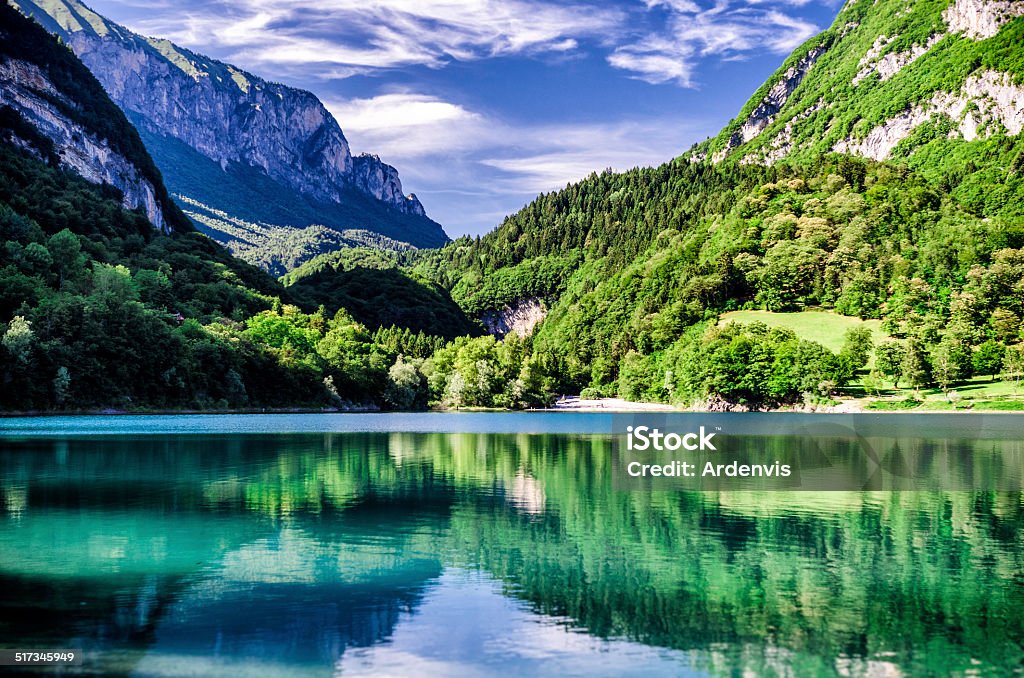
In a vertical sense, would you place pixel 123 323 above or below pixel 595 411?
above

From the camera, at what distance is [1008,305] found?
170 meters

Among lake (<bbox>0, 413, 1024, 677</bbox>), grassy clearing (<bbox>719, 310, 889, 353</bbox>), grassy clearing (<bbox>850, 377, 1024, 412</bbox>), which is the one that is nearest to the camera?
lake (<bbox>0, 413, 1024, 677</bbox>)

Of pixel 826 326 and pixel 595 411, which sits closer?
pixel 595 411

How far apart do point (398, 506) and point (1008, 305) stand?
563 ft

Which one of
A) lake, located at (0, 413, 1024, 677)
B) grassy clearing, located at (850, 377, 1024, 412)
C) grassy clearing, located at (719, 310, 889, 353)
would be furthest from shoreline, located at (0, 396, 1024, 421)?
lake, located at (0, 413, 1024, 677)

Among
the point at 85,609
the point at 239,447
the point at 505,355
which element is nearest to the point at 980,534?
the point at 85,609

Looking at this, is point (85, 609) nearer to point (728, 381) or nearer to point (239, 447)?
point (239, 447)

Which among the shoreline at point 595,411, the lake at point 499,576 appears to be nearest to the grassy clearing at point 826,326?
the shoreline at point 595,411

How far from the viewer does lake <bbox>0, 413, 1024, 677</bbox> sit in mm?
15797

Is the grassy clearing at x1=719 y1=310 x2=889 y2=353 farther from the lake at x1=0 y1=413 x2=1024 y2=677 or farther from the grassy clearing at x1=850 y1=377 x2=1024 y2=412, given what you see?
the lake at x1=0 y1=413 x2=1024 y2=677

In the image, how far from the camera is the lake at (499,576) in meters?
15.8

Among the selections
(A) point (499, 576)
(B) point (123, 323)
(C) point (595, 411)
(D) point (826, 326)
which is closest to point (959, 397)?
(D) point (826, 326)

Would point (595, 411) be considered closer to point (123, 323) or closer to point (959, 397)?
point (959, 397)

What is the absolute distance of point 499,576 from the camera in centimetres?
2195
